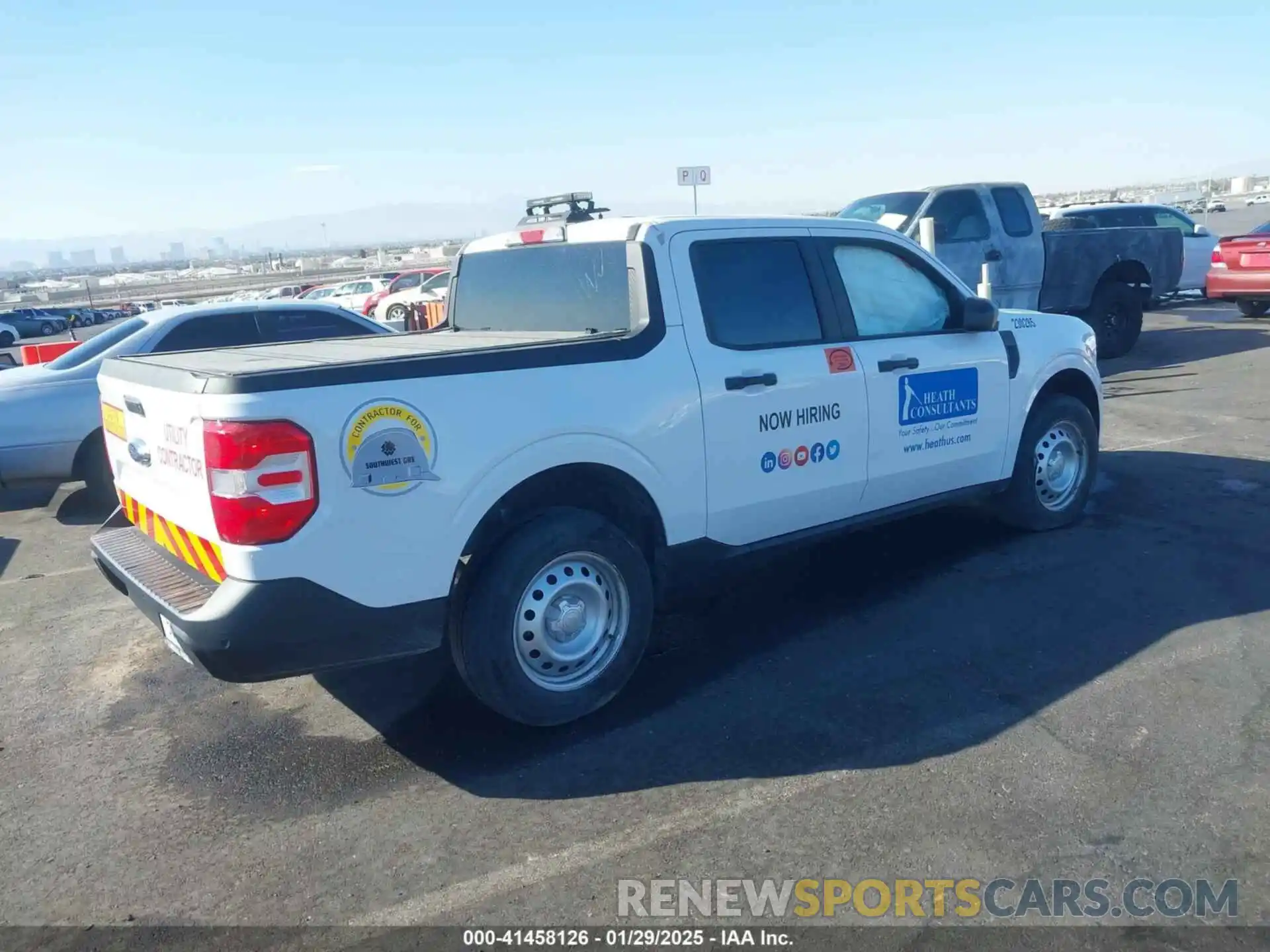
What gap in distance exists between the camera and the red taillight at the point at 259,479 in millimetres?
3258

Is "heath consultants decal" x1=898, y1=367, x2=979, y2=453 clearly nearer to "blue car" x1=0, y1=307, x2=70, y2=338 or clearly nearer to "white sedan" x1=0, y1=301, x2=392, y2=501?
"white sedan" x1=0, y1=301, x2=392, y2=501

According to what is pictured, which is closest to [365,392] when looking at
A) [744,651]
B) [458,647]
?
[458,647]

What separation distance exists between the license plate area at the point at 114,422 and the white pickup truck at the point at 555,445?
2 centimetres

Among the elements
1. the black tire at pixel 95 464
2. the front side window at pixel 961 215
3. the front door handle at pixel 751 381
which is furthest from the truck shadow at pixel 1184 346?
the black tire at pixel 95 464

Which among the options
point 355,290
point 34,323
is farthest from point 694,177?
point 34,323

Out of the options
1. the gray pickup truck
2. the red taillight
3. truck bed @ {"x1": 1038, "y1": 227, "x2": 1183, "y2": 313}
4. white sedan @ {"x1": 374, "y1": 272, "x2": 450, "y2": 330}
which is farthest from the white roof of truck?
white sedan @ {"x1": 374, "y1": 272, "x2": 450, "y2": 330}

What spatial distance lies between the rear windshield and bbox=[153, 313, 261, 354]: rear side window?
3.59 meters

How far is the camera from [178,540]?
3.81 metres

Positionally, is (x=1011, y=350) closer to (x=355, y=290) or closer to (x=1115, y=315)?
(x=1115, y=315)

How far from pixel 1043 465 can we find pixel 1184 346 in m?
9.48

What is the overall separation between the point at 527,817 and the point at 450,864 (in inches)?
13.2

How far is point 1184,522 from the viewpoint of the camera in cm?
629

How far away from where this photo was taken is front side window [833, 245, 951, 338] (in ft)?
16.6

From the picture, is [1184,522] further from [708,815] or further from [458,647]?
[458,647]
